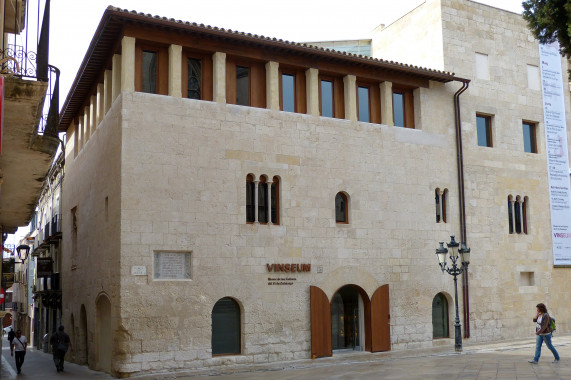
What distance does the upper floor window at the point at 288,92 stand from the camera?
1944 cm

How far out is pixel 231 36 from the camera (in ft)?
58.6

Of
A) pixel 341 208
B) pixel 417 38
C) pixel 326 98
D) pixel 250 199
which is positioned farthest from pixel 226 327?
pixel 417 38

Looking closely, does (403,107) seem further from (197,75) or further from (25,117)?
(25,117)

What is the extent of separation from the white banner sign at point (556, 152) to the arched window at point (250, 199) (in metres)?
12.5

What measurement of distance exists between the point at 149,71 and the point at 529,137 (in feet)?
49.1

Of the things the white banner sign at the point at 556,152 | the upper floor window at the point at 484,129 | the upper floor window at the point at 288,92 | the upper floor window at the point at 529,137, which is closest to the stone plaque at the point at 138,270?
the upper floor window at the point at 288,92

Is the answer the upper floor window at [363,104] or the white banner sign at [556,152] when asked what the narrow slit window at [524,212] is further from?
the upper floor window at [363,104]

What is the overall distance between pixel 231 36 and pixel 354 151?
526 cm

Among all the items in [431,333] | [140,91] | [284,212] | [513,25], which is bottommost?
[431,333]

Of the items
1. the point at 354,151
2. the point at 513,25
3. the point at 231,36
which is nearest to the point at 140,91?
the point at 231,36

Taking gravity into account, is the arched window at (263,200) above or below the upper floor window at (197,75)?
below

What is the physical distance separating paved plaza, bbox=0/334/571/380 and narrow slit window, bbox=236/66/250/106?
24.6ft

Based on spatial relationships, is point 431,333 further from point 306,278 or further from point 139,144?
point 139,144

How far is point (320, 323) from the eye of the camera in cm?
1859
